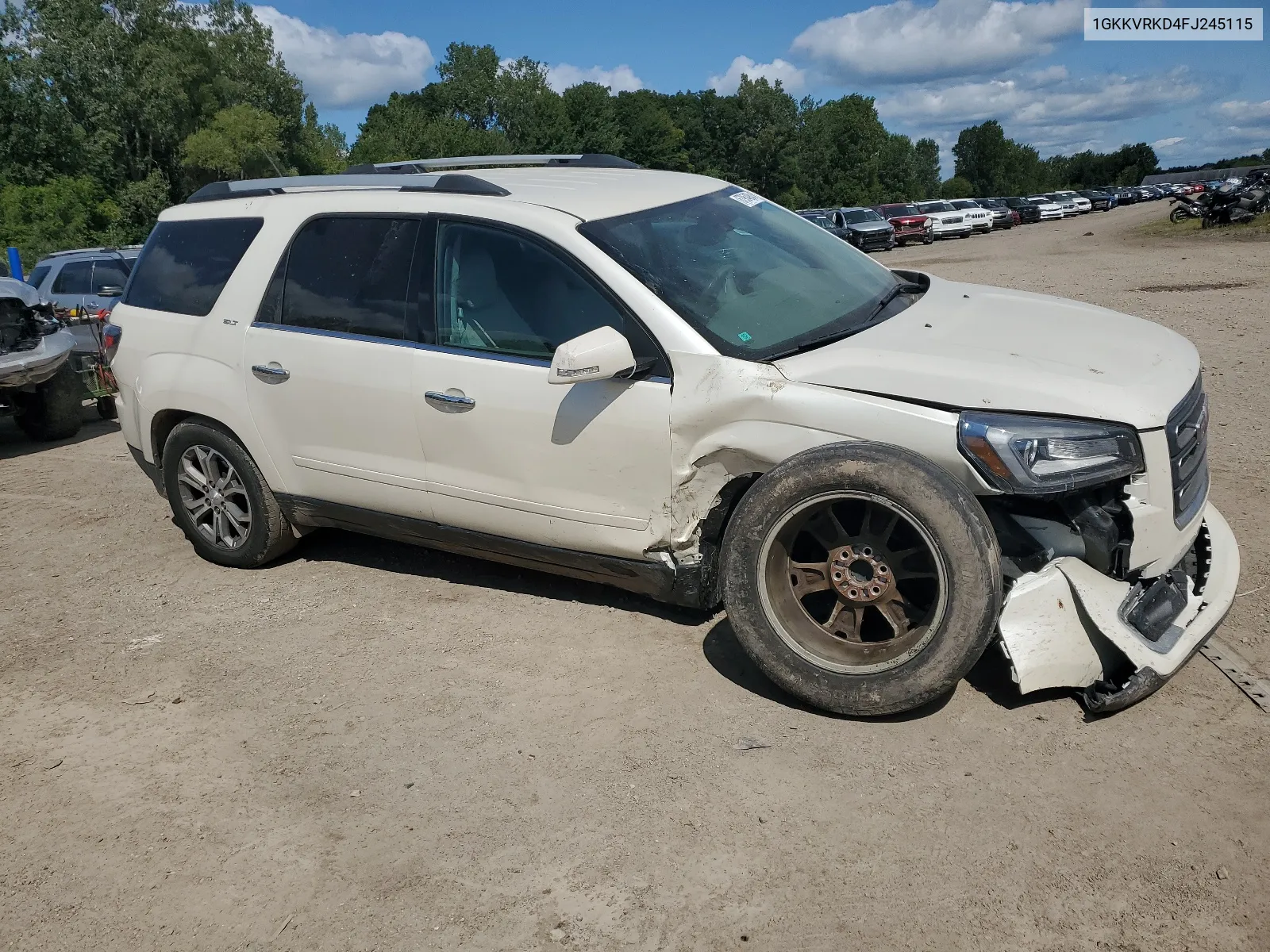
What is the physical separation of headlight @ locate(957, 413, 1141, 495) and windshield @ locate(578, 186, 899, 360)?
0.87 metres

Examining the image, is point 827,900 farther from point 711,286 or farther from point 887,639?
point 711,286

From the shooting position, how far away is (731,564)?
371 centimetres

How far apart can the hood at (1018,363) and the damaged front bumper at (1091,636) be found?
55 cm

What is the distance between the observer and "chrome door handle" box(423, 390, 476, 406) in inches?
169

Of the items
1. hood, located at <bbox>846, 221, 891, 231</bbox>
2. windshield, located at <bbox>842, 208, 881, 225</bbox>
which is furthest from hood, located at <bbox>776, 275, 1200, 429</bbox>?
windshield, located at <bbox>842, 208, 881, 225</bbox>

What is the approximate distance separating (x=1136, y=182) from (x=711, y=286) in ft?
427

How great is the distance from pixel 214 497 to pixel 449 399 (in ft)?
5.98

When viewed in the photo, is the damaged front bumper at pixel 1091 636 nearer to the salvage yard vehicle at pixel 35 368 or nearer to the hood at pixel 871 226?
the salvage yard vehicle at pixel 35 368

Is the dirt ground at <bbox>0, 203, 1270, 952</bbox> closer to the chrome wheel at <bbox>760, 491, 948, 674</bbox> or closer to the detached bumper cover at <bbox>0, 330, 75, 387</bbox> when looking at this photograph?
the chrome wheel at <bbox>760, 491, 948, 674</bbox>

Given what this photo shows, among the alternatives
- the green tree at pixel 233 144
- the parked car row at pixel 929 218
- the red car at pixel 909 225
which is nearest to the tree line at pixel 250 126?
the green tree at pixel 233 144

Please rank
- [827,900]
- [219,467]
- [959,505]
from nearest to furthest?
1. [827,900]
2. [959,505]
3. [219,467]

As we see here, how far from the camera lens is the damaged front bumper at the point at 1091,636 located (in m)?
3.40

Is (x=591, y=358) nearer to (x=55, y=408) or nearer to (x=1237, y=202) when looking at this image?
(x=55, y=408)

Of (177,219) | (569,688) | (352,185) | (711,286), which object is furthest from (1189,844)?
(177,219)
